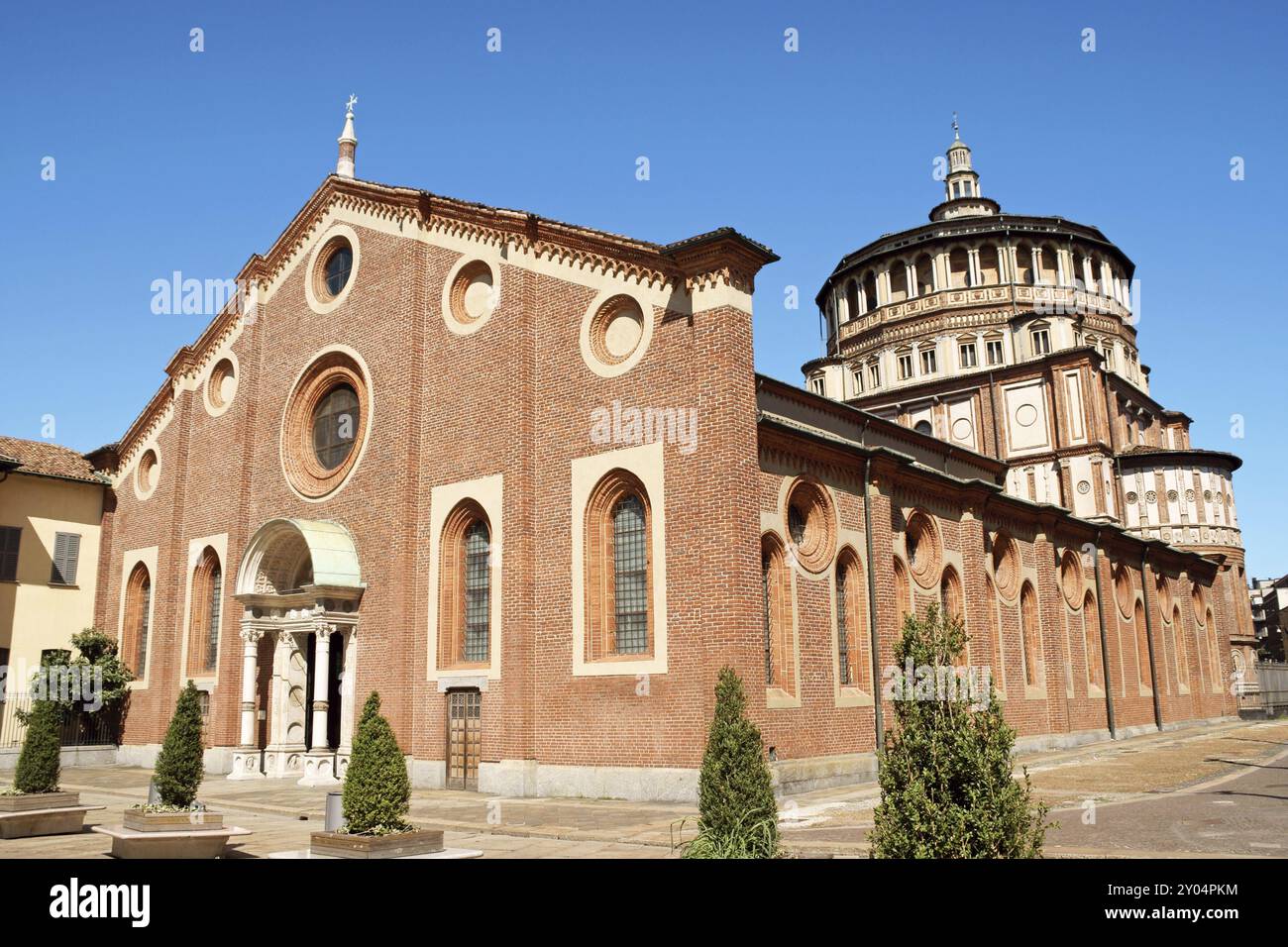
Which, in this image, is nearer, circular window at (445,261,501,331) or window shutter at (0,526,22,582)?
circular window at (445,261,501,331)

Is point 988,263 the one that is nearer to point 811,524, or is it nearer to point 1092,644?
point 1092,644

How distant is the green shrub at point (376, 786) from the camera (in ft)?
35.7

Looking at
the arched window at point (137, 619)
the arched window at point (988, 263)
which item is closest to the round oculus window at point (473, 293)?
the arched window at point (137, 619)

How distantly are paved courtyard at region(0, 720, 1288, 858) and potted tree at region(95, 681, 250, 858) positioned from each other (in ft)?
2.16

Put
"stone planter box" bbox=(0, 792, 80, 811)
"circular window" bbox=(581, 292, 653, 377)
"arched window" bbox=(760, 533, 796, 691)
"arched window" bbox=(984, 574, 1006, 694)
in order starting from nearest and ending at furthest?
"stone planter box" bbox=(0, 792, 80, 811) → "circular window" bbox=(581, 292, 653, 377) → "arched window" bbox=(760, 533, 796, 691) → "arched window" bbox=(984, 574, 1006, 694)

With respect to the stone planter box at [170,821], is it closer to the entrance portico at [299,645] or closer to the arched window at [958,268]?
the entrance portico at [299,645]

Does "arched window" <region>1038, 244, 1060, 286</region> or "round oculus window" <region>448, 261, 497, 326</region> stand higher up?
"arched window" <region>1038, 244, 1060, 286</region>

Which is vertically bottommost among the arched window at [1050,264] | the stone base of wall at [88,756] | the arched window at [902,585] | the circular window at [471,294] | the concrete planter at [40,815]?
the stone base of wall at [88,756]

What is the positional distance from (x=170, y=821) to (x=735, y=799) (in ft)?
24.8

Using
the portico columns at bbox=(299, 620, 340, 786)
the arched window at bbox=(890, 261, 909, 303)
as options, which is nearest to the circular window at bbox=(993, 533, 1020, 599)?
the portico columns at bbox=(299, 620, 340, 786)

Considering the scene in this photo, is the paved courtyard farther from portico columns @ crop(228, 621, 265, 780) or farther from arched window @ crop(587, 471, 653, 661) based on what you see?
arched window @ crop(587, 471, 653, 661)

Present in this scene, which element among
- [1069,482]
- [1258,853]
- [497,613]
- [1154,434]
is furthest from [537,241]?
[1154,434]

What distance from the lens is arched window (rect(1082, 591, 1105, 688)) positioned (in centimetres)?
3519

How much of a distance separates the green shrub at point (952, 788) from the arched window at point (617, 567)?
1120 centimetres
